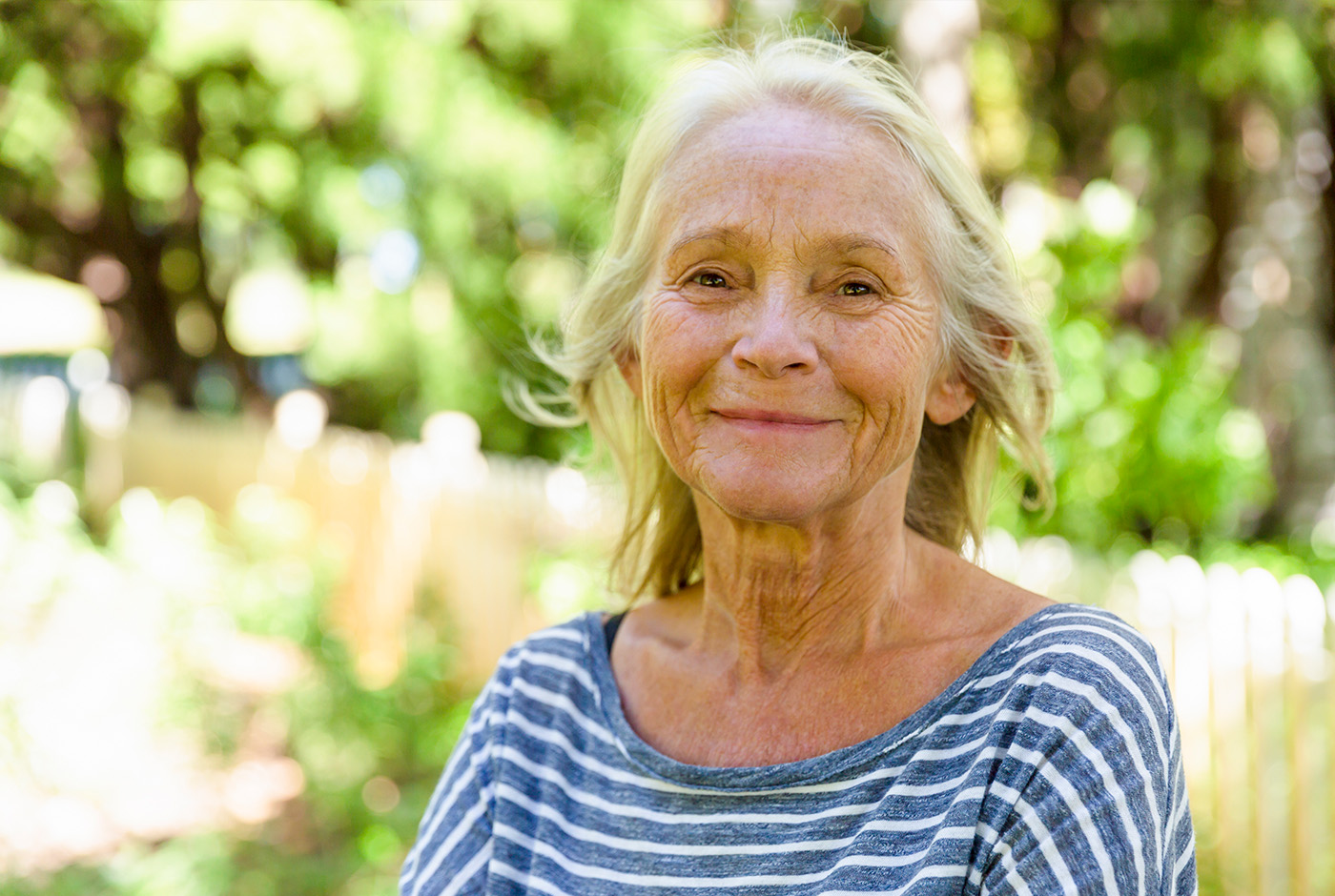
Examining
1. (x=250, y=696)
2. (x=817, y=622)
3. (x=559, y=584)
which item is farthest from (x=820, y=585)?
(x=250, y=696)

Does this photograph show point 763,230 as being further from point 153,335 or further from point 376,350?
point 153,335

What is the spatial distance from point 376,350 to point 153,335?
5.54 meters

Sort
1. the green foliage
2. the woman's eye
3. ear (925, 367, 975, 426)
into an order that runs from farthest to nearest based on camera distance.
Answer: the green foliage
ear (925, 367, 975, 426)
the woman's eye

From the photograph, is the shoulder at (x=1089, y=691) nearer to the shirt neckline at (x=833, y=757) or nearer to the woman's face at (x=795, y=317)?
the shirt neckline at (x=833, y=757)

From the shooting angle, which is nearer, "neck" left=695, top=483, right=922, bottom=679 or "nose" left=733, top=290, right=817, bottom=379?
"nose" left=733, top=290, right=817, bottom=379

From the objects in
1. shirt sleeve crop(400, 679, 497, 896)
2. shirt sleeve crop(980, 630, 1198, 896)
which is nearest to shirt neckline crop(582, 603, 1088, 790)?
shirt sleeve crop(980, 630, 1198, 896)

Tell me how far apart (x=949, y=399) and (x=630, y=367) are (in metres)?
0.46

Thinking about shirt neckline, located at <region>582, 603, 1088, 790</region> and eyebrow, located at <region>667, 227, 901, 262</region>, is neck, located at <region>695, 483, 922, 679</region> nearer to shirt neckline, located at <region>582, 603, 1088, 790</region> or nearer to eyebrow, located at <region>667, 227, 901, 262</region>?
shirt neckline, located at <region>582, 603, 1088, 790</region>

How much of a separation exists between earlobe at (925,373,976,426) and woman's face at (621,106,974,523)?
0.36ft

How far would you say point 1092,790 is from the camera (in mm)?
1193

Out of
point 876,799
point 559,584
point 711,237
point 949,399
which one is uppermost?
point 711,237

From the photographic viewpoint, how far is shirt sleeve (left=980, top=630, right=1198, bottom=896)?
3.85 ft

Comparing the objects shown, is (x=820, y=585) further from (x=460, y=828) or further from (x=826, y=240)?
(x=460, y=828)

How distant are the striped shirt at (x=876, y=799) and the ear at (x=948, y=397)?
0.36 meters
